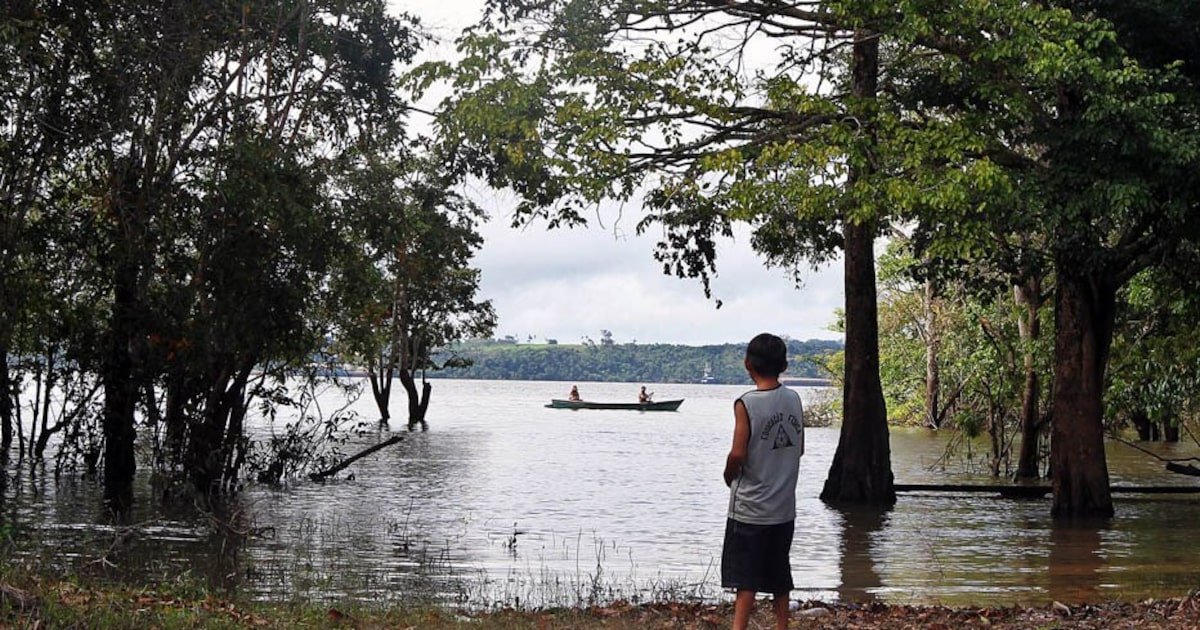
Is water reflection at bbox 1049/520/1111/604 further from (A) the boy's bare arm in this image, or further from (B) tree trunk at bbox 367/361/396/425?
(B) tree trunk at bbox 367/361/396/425

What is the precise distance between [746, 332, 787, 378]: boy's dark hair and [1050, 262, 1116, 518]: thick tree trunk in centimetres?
1535

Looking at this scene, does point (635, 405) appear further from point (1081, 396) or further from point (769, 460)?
point (769, 460)

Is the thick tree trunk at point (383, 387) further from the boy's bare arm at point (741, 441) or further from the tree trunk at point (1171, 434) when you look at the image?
the boy's bare arm at point (741, 441)

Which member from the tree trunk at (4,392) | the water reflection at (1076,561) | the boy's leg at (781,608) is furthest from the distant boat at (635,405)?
the boy's leg at (781,608)

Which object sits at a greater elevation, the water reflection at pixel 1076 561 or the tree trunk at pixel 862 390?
the tree trunk at pixel 862 390

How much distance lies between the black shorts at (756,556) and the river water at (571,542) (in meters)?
4.29

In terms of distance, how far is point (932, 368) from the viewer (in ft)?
183

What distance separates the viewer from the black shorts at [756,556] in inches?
314

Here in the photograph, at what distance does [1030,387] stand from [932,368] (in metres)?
26.4

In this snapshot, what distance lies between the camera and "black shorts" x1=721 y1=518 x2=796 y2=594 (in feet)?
26.2

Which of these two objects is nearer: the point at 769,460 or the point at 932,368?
the point at 769,460

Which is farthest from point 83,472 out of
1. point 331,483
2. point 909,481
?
point 909,481

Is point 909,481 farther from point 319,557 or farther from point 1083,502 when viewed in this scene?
point 319,557

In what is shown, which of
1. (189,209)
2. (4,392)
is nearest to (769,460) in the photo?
(189,209)
